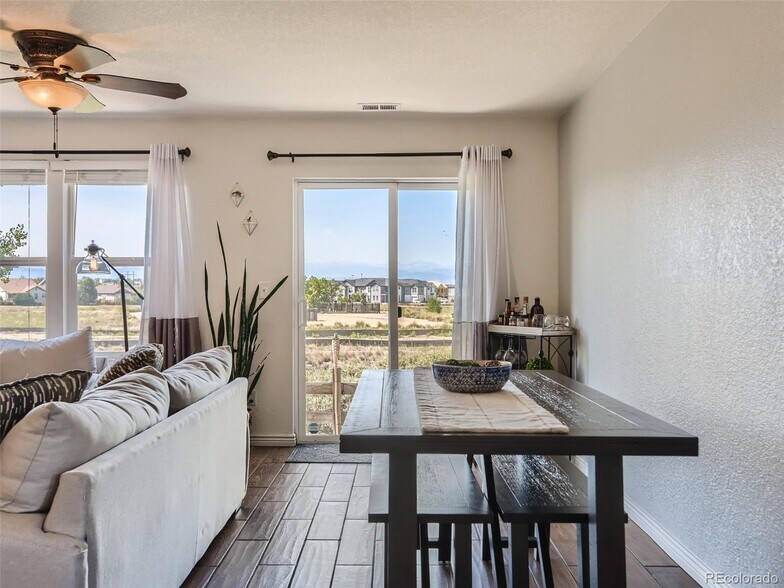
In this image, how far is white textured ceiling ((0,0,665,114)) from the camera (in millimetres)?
2391

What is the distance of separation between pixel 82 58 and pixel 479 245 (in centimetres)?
265

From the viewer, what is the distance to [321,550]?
2326 millimetres

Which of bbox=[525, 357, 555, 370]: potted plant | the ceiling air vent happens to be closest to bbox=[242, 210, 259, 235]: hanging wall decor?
the ceiling air vent

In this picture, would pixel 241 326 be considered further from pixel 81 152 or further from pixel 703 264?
pixel 703 264

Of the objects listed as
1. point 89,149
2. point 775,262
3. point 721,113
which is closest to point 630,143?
point 721,113

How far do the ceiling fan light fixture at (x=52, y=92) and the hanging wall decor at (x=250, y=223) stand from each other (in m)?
1.50

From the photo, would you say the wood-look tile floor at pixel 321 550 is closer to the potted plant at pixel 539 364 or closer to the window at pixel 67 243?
the potted plant at pixel 539 364

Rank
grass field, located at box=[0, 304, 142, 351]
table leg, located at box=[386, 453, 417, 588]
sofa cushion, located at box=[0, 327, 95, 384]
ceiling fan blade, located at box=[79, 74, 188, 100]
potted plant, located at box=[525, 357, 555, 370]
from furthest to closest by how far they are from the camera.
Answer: grass field, located at box=[0, 304, 142, 351]
potted plant, located at box=[525, 357, 555, 370]
sofa cushion, located at box=[0, 327, 95, 384]
ceiling fan blade, located at box=[79, 74, 188, 100]
table leg, located at box=[386, 453, 417, 588]

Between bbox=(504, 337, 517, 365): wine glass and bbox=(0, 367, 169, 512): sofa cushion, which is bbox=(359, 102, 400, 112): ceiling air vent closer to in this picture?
bbox=(504, 337, 517, 365): wine glass

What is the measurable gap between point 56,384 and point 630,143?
2.76 m

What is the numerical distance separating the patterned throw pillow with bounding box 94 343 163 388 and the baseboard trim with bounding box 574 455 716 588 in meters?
2.40

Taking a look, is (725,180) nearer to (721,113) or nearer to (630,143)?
(721,113)

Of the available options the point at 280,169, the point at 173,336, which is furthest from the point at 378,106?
the point at 173,336

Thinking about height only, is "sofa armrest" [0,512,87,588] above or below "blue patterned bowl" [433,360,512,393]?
below
